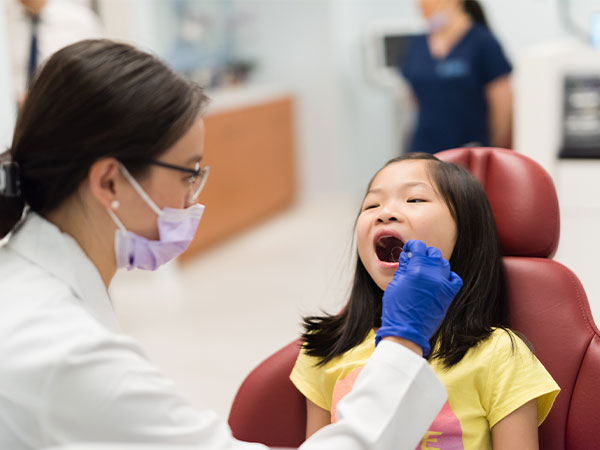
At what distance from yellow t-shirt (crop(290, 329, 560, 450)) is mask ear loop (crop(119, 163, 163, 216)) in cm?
53

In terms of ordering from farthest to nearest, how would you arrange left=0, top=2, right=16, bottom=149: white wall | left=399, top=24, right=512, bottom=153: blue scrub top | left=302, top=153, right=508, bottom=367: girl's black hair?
left=399, top=24, right=512, bottom=153: blue scrub top < left=0, top=2, right=16, bottom=149: white wall < left=302, top=153, right=508, bottom=367: girl's black hair

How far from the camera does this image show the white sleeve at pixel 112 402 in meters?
0.94

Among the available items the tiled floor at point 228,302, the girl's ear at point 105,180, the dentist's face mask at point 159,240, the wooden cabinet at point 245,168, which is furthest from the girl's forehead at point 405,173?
the wooden cabinet at point 245,168

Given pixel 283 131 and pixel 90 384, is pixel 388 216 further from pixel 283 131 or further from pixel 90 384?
pixel 283 131

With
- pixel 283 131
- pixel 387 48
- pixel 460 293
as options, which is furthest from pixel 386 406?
pixel 283 131

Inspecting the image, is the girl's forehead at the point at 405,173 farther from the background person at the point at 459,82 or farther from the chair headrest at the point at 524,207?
the background person at the point at 459,82

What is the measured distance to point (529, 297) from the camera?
1.44m

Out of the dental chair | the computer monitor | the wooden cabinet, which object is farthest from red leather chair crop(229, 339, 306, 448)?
the computer monitor

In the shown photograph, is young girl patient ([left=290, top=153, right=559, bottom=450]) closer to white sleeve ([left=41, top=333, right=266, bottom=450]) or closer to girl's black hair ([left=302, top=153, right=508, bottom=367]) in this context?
girl's black hair ([left=302, top=153, right=508, bottom=367])

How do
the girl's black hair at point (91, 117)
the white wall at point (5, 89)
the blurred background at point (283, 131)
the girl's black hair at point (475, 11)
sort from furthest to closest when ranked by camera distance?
the girl's black hair at point (475, 11) < the white wall at point (5, 89) < the blurred background at point (283, 131) < the girl's black hair at point (91, 117)

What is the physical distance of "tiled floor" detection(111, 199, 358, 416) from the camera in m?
2.92

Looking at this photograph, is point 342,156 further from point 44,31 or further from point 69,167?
point 69,167

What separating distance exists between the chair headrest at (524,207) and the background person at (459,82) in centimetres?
172

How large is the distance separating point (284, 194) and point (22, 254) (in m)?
4.52
